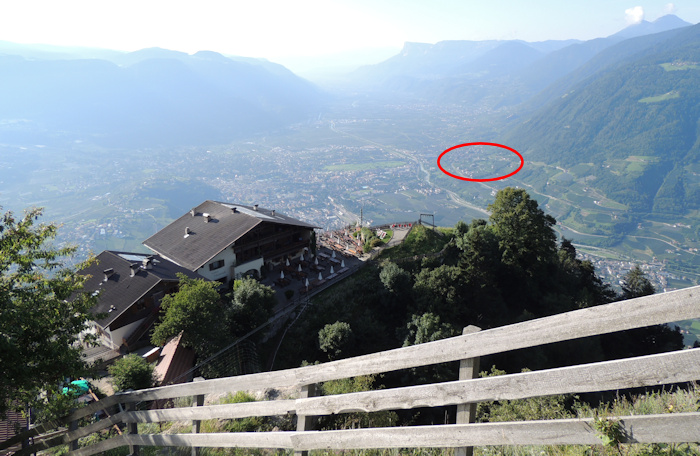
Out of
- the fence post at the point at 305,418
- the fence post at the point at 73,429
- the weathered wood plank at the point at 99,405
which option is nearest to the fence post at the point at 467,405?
the fence post at the point at 305,418

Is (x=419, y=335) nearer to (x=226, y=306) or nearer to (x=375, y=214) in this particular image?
(x=226, y=306)

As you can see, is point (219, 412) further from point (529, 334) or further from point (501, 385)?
point (529, 334)

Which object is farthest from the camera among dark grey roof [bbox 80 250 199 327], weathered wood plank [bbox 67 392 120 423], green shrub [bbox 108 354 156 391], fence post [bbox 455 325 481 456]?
dark grey roof [bbox 80 250 199 327]

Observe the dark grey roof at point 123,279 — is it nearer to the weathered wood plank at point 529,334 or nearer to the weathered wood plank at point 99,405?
the weathered wood plank at point 99,405

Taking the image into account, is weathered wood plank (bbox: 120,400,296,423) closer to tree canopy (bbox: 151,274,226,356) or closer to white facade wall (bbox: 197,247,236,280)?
tree canopy (bbox: 151,274,226,356)

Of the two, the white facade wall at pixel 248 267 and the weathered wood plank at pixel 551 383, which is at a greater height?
the weathered wood plank at pixel 551 383

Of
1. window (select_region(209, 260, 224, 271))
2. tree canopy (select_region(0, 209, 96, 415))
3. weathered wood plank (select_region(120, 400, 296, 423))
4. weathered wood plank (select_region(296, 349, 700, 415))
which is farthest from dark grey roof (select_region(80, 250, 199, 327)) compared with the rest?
weathered wood plank (select_region(296, 349, 700, 415))
